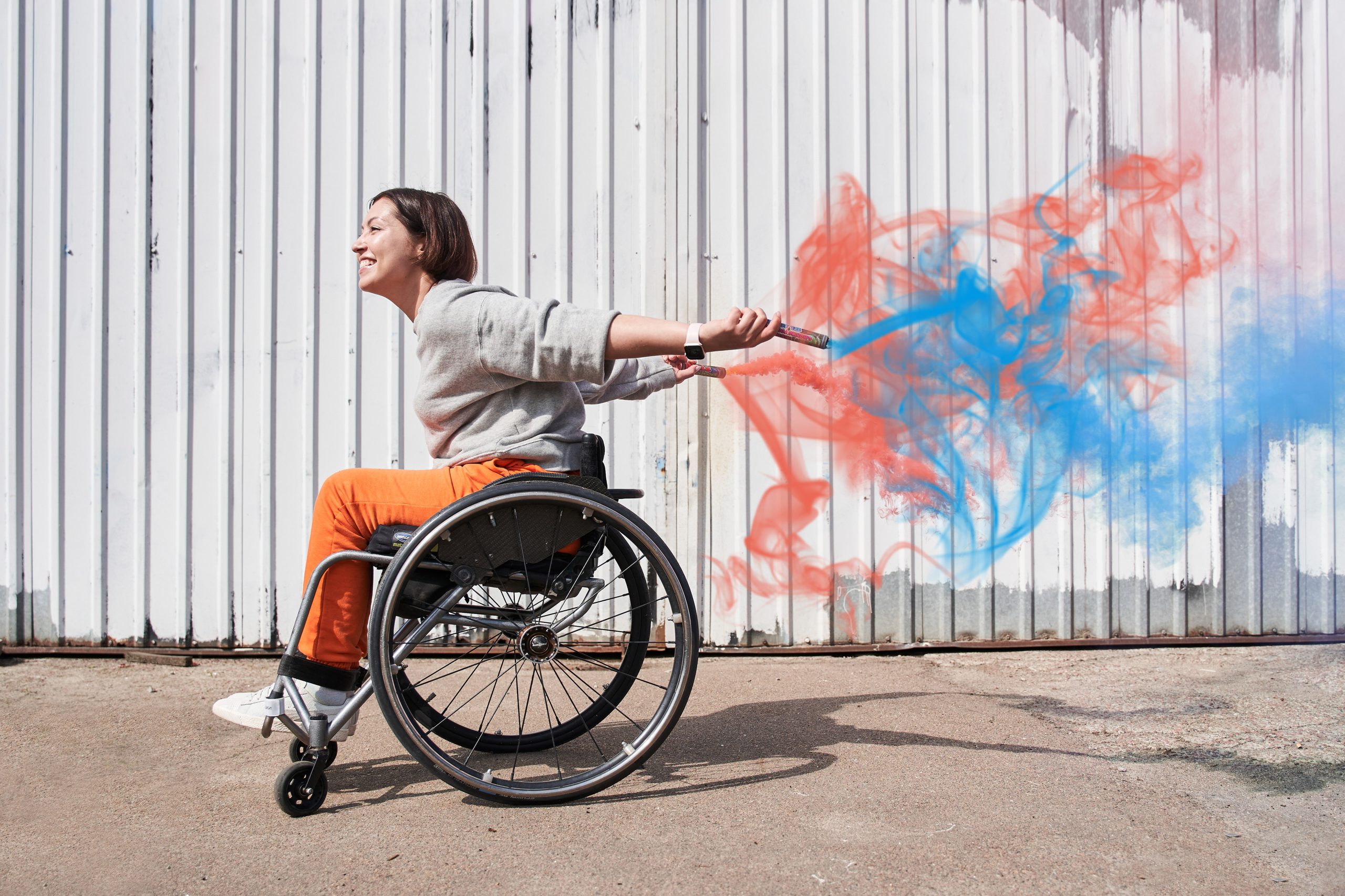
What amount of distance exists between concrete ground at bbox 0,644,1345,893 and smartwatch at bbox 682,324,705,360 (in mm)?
993

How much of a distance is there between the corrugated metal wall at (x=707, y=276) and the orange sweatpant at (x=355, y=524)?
1.61 metres

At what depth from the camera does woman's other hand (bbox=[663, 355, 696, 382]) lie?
2486 mm

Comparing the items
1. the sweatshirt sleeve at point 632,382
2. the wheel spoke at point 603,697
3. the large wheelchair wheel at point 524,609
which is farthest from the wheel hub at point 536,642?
the sweatshirt sleeve at point 632,382

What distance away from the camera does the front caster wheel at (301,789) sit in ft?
6.64

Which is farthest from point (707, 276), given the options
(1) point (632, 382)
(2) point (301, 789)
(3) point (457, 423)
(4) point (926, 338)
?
(2) point (301, 789)

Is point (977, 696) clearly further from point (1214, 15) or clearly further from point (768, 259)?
point (1214, 15)

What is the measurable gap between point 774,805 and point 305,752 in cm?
104

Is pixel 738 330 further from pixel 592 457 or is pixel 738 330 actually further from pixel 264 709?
pixel 264 709

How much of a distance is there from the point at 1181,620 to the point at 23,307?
4.77 meters

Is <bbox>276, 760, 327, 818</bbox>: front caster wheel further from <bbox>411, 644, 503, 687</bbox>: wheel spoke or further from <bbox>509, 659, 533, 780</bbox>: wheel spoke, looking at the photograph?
<bbox>509, 659, 533, 780</bbox>: wheel spoke

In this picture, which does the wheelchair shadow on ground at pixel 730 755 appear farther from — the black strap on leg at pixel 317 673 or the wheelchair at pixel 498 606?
the black strap on leg at pixel 317 673

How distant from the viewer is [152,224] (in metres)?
3.70

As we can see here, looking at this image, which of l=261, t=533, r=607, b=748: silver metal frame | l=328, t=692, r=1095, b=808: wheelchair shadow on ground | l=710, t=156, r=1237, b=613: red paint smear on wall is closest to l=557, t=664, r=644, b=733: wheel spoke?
l=328, t=692, r=1095, b=808: wheelchair shadow on ground

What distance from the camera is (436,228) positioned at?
2246mm
